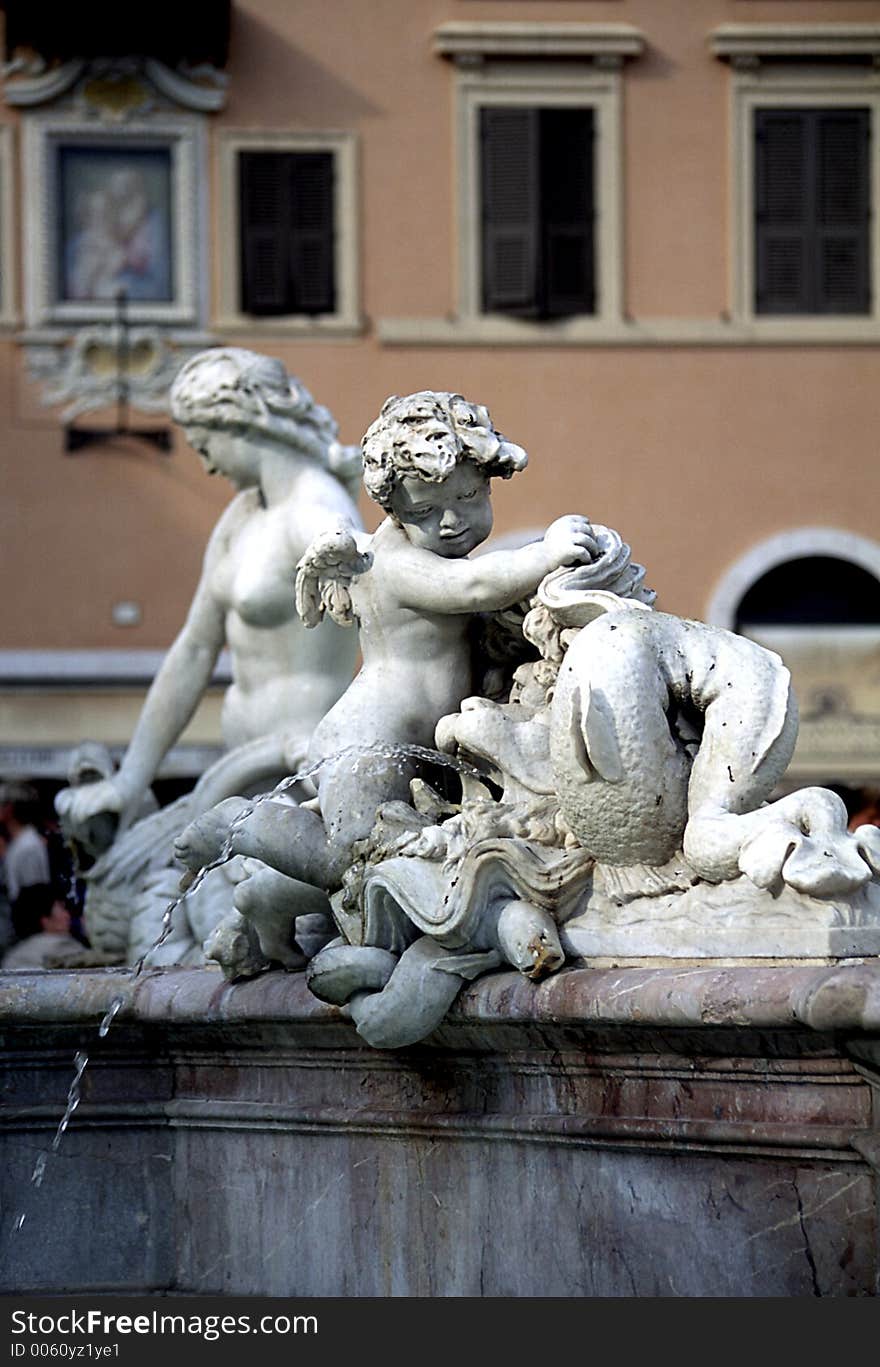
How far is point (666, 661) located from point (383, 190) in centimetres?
2200

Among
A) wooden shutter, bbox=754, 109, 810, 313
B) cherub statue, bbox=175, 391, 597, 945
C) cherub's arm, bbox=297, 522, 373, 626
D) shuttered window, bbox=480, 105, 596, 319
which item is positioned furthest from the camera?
wooden shutter, bbox=754, 109, 810, 313

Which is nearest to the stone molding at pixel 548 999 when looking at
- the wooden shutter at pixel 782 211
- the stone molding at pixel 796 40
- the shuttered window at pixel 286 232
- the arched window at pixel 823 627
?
the arched window at pixel 823 627

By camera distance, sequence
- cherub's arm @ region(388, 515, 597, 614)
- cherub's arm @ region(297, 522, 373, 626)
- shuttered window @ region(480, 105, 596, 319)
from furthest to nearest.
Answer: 1. shuttered window @ region(480, 105, 596, 319)
2. cherub's arm @ region(297, 522, 373, 626)
3. cherub's arm @ region(388, 515, 597, 614)

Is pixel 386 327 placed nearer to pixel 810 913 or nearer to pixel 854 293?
pixel 854 293

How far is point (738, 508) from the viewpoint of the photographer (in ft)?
85.8

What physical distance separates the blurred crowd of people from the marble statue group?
3858 mm

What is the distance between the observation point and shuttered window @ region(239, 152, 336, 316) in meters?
26.1

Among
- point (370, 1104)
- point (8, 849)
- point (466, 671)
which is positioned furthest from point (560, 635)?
point (8, 849)

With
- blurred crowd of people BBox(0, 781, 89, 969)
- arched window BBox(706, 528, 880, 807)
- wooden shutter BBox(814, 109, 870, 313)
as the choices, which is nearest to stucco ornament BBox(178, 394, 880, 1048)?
blurred crowd of people BBox(0, 781, 89, 969)

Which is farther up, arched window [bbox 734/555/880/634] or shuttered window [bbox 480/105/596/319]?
shuttered window [bbox 480/105/596/319]

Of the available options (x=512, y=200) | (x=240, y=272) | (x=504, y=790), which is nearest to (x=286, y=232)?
(x=240, y=272)

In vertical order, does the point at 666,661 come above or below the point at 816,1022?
above

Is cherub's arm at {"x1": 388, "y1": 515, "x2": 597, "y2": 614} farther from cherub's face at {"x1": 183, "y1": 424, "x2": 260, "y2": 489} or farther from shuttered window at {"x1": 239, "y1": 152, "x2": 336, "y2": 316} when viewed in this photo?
shuttered window at {"x1": 239, "y1": 152, "x2": 336, "y2": 316}

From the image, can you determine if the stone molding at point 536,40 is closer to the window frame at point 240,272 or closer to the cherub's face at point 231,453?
the window frame at point 240,272
